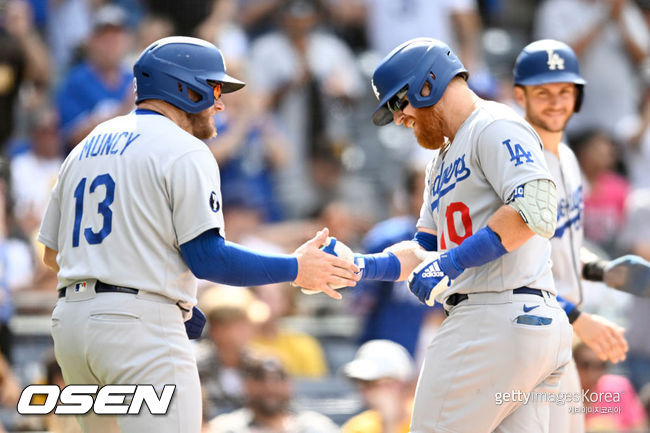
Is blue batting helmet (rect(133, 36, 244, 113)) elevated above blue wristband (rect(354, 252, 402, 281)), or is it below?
above

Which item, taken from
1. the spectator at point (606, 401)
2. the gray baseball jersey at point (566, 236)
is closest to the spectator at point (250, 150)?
the spectator at point (606, 401)

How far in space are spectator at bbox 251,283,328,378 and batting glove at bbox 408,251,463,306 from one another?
3.55 metres

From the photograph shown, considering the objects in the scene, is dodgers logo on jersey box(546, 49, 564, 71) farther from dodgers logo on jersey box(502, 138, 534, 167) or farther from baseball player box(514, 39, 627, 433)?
dodgers logo on jersey box(502, 138, 534, 167)

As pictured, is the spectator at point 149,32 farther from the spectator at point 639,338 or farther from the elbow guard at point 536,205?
the elbow guard at point 536,205

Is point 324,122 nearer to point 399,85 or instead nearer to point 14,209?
point 14,209

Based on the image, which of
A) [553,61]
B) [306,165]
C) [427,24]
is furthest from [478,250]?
[427,24]

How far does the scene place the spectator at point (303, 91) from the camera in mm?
9531

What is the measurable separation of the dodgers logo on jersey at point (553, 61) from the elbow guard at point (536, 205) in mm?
1358

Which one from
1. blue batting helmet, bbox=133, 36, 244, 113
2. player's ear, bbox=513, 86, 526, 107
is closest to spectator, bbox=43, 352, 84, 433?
blue batting helmet, bbox=133, 36, 244, 113

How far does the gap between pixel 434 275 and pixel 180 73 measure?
134 centimetres

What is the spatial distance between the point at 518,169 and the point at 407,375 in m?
2.83

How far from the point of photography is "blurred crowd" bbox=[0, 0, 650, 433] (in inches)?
279

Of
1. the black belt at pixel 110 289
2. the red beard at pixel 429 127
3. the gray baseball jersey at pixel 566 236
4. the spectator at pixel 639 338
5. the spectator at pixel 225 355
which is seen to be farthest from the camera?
the spectator at pixel 639 338

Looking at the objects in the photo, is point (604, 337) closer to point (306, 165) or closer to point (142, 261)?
point (142, 261)
